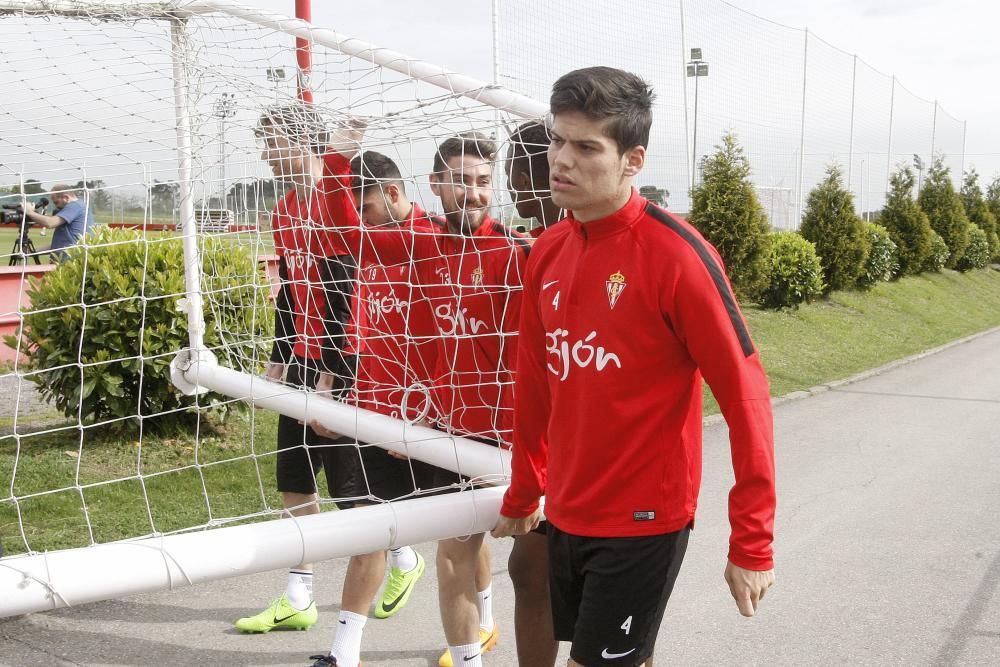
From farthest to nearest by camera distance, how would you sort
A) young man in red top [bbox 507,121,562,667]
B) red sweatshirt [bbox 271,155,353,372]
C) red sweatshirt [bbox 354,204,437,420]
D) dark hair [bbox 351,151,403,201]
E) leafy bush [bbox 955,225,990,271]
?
1. leafy bush [bbox 955,225,990,271]
2. red sweatshirt [bbox 271,155,353,372]
3. red sweatshirt [bbox 354,204,437,420]
4. dark hair [bbox 351,151,403,201]
5. young man in red top [bbox 507,121,562,667]

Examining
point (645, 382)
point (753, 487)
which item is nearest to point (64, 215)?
point (645, 382)

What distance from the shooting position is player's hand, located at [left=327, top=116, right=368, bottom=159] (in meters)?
3.33

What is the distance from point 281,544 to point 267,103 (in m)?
1.86

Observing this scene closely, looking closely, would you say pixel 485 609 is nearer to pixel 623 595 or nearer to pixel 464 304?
pixel 464 304

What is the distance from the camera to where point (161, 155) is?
413 cm

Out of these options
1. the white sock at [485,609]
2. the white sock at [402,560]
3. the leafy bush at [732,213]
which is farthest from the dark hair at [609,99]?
the leafy bush at [732,213]

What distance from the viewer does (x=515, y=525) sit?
2.75 metres

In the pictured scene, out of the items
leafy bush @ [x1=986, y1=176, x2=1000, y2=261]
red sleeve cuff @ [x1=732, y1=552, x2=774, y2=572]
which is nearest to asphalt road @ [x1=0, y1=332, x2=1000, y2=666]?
red sleeve cuff @ [x1=732, y1=552, x2=774, y2=572]

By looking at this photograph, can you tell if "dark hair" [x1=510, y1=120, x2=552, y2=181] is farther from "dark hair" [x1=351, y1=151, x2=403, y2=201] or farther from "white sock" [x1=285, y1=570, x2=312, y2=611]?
"white sock" [x1=285, y1=570, x2=312, y2=611]

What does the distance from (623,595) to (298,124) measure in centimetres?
214

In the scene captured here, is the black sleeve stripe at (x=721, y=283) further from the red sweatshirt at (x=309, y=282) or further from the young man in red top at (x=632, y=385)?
the red sweatshirt at (x=309, y=282)

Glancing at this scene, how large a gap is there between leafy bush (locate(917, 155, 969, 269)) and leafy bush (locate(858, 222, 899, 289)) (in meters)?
7.05

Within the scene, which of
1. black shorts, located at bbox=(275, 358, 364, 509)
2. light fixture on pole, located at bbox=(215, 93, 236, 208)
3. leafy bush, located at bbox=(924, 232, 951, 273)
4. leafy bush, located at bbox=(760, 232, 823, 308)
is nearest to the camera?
black shorts, located at bbox=(275, 358, 364, 509)

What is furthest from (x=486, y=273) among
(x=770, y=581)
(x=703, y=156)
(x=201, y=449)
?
(x=703, y=156)
